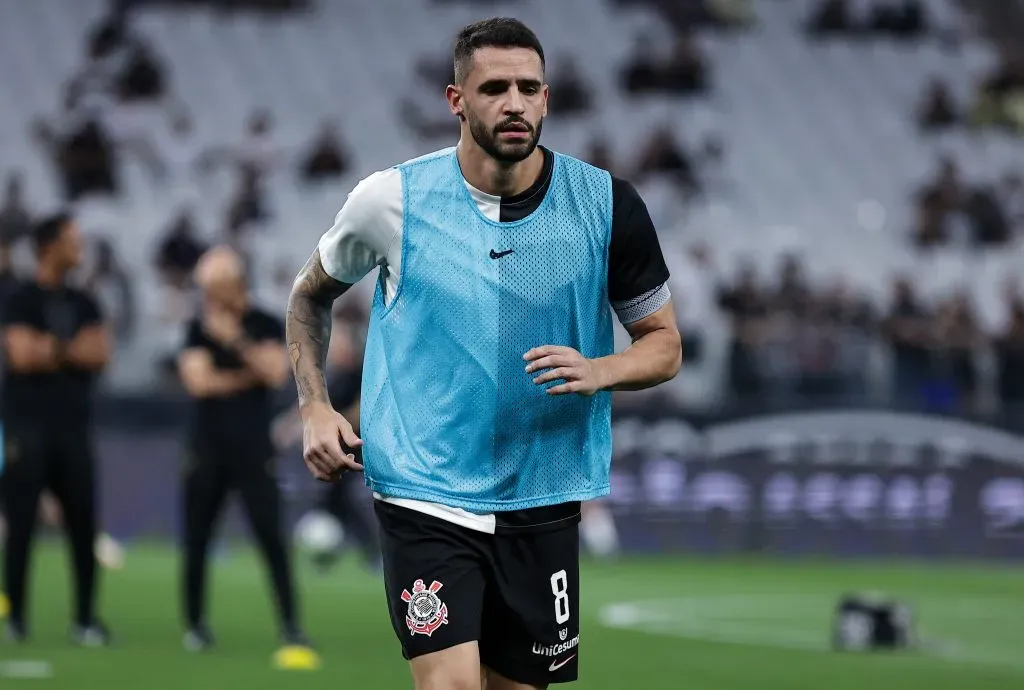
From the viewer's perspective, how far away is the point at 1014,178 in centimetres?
2742

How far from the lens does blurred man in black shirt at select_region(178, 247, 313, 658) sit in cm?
1093

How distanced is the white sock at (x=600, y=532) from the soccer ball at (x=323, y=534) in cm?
269

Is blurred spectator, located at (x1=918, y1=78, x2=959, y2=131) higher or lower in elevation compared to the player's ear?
higher

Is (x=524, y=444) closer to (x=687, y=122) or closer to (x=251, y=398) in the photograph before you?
(x=251, y=398)

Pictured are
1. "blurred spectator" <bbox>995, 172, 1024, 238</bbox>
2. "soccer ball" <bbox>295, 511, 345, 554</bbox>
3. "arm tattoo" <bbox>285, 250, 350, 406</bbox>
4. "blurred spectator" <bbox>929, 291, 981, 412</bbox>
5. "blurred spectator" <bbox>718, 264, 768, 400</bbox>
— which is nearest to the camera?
"arm tattoo" <bbox>285, 250, 350, 406</bbox>

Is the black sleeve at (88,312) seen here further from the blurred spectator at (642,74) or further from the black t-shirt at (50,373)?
the blurred spectator at (642,74)

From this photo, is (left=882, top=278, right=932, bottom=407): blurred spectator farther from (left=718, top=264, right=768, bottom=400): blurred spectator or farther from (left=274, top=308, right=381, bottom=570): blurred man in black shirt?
(left=274, top=308, right=381, bottom=570): blurred man in black shirt

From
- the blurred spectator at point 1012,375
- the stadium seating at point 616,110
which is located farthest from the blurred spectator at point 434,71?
the blurred spectator at point 1012,375

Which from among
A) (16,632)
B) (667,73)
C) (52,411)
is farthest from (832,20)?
(16,632)

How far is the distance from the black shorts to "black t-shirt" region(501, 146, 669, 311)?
0.69 meters

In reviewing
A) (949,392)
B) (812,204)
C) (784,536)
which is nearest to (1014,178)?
(812,204)

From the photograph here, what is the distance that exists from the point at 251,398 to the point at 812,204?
1735cm

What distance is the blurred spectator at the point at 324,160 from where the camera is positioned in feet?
83.1

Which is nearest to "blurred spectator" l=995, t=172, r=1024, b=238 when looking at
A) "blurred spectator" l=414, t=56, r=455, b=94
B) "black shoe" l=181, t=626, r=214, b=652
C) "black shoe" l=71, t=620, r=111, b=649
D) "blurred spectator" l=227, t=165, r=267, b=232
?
"blurred spectator" l=414, t=56, r=455, b=94
